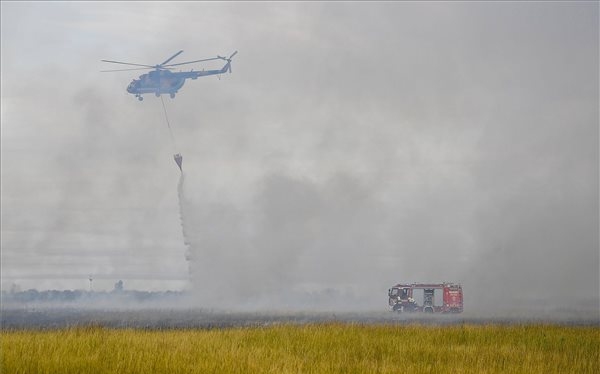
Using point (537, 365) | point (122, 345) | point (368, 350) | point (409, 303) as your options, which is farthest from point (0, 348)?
point (409, 303)

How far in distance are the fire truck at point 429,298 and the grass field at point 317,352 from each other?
124 ft

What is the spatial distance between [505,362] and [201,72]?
6868cm

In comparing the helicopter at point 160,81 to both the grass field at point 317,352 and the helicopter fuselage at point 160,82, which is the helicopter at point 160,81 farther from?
the grass field at point 317,352

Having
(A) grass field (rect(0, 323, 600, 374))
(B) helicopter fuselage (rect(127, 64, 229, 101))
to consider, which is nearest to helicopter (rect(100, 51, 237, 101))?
(B) helicopter fuselage (rect(127, 64, 229, 101))

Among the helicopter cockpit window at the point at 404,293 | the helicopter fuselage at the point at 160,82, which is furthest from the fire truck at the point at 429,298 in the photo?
the helicopter fuselage at the point at 160,82

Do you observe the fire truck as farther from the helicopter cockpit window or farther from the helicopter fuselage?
the helicopter fuselage

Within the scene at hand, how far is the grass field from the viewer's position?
2050cm

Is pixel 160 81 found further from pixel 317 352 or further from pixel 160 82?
pixel 317 352

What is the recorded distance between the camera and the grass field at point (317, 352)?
20500 mm

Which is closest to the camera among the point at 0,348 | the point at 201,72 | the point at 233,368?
the point at 233,368

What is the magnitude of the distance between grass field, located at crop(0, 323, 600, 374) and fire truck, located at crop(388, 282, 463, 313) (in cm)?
3795

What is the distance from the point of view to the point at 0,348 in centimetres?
2281

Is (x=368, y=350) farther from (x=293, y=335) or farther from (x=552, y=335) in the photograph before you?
→ (x=552, y=335)

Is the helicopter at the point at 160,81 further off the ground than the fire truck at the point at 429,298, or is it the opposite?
the helicopter at the point at 160,81
